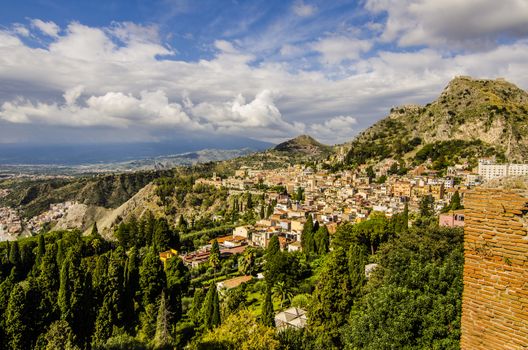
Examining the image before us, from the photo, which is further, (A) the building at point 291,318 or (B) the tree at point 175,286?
(B) the tree at point 175,286

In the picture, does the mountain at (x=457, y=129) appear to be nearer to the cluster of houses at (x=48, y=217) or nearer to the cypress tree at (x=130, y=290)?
the cypress tree at (x=130, y=290)

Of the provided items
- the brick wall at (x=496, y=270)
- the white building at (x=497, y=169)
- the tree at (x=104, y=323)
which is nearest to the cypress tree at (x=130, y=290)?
the tree at (x=104, y=323)

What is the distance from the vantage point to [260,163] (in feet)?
574

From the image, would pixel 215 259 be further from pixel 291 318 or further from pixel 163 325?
pixel 291 318

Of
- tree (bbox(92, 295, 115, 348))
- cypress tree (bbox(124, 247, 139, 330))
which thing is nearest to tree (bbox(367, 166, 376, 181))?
cypress tree (bbox(124, 247, 139, 330))

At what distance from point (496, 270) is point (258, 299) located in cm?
2897

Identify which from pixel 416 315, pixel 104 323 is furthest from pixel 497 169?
pixel 104 323

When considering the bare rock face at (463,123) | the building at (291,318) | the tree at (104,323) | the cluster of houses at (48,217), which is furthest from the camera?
the cluster of houses at (48,217)

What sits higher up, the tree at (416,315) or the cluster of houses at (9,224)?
the tree at (416,315)

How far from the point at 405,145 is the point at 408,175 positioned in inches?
997

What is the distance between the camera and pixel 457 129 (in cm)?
10062

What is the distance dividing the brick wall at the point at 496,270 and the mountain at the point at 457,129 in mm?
87734

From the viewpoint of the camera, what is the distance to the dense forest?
11523 millimetres

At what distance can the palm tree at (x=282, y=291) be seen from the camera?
98.5ft
